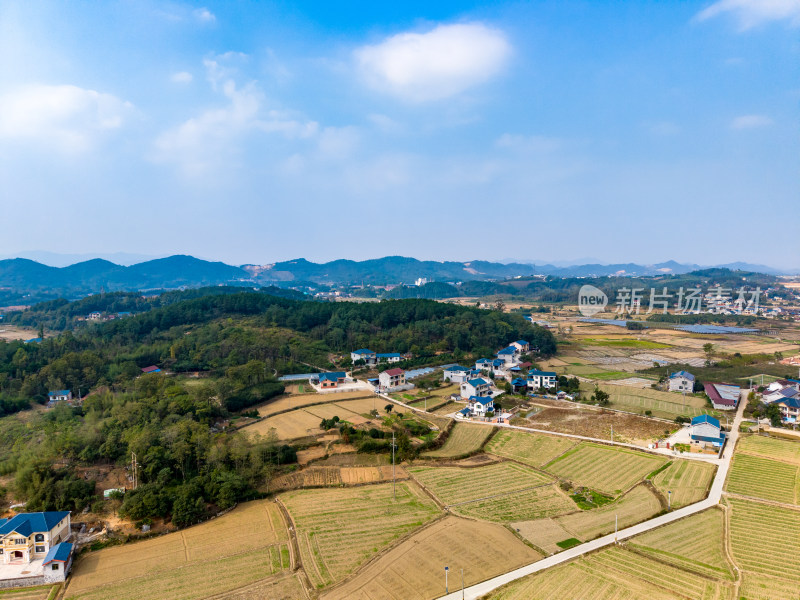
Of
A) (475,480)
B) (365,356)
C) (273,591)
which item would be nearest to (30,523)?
(273,591)

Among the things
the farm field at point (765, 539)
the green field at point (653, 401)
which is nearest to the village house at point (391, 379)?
the green field at point (653, 401)

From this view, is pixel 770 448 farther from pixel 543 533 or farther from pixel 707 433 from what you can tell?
pixel 543 533

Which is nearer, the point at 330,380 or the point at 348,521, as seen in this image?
the point at 348,521

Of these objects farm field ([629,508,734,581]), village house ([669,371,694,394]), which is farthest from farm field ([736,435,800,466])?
village house ([669,371,694,394])

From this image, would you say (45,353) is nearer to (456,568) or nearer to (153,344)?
(153,344)

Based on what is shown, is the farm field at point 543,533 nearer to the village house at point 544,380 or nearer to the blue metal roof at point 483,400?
the blue metal roof at point 483,400

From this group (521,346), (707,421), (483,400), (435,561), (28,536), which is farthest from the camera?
(521,346)

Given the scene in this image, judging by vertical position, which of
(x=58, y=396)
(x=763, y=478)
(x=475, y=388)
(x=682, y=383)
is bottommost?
(x=58, y=396)

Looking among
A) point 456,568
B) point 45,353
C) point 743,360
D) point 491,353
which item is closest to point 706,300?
point 743,360

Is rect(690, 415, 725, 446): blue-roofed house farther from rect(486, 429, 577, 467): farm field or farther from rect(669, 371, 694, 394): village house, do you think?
rect(669, 371, 694, 394): village house

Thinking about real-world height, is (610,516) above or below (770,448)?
below
